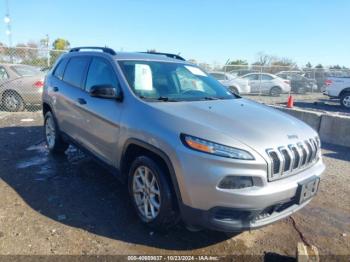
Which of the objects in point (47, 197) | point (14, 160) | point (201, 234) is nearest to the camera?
point (201, 234)

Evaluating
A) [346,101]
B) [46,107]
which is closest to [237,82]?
[346,101]

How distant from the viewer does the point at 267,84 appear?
67.3ft

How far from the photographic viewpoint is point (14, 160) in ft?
18.9

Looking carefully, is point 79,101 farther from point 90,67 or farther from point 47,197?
point 47,197

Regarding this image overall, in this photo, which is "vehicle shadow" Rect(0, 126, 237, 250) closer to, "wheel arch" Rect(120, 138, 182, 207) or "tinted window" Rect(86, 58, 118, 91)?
"wheel arch" Rect(120, 138, 182, 207)

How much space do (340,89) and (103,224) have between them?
1427 centimetres

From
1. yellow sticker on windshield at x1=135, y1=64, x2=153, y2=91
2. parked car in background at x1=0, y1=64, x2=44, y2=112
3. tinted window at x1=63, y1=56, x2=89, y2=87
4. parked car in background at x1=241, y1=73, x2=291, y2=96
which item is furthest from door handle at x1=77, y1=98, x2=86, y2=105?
parked car in background at x1=241, y1=73, x2=291, y2=96

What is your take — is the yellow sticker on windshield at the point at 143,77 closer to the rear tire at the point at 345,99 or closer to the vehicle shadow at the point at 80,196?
the vehicle shadow at the point at 80,196

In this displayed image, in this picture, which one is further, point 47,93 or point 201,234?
point 47,93

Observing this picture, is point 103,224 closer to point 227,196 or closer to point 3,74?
point 227,196

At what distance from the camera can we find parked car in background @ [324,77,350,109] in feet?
48.8

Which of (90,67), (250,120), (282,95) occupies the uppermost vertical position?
(90,67)

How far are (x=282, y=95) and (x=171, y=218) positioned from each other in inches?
774

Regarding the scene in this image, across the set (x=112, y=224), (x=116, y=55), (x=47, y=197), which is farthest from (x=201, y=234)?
(x=116, y=55)
